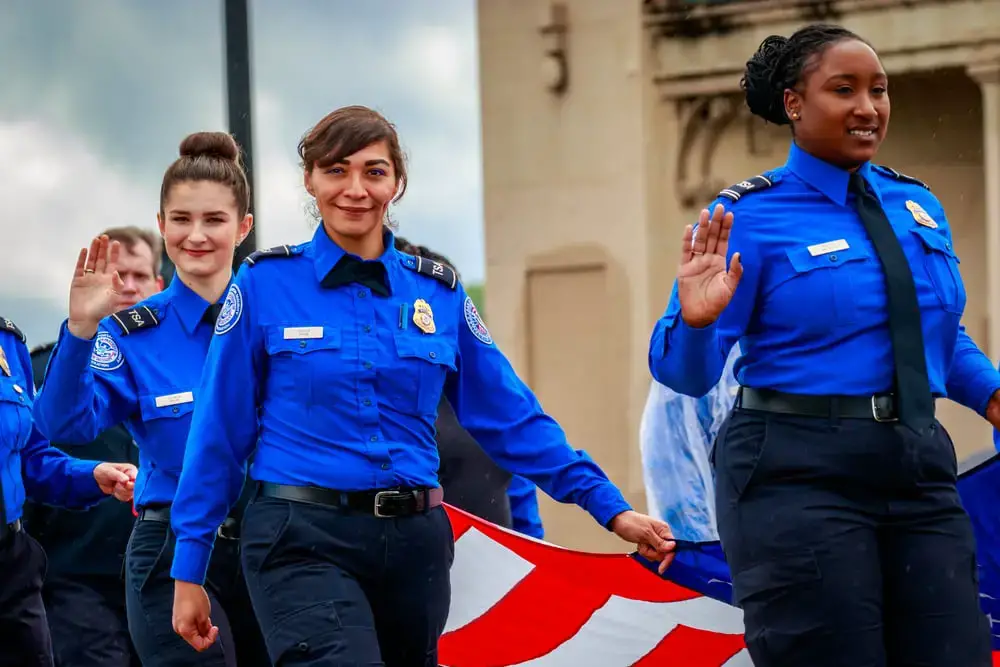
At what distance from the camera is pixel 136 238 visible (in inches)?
304

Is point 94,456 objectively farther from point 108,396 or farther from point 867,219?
point 867,219

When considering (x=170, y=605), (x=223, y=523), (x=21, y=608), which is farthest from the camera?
(x=21, y=608)

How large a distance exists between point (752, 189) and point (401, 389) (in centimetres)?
103

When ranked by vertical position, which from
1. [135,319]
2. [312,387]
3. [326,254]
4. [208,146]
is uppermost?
[208,146]

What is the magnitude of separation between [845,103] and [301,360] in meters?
1.52

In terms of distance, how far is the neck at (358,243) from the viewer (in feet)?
16.3

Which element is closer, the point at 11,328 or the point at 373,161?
the point at 373,161

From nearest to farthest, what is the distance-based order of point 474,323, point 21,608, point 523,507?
1. point 474,323
2. point 21,608
3. point 523,507

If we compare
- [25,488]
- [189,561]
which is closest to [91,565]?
[25,488]

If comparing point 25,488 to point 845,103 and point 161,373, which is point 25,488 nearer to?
point 161,373

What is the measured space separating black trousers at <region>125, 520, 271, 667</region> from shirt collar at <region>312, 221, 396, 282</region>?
1101 mm

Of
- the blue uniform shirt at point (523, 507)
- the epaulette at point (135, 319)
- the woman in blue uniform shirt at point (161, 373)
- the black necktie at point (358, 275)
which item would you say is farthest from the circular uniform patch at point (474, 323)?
the blue uniform shirt at point (523, 507)

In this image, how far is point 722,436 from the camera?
496 centimetres

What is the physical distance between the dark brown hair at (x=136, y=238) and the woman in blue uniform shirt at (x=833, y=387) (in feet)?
10.7
